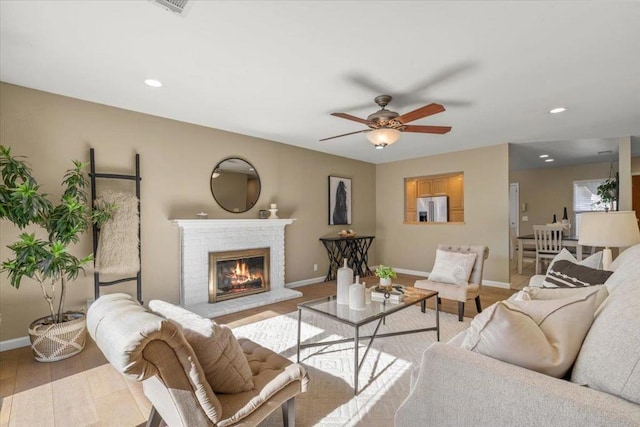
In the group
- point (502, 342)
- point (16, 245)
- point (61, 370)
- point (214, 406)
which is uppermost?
point (16, 245)

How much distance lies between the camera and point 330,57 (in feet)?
7.85

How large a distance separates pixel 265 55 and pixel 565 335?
97.3 inches

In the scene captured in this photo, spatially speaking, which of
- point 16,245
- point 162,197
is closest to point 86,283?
point 16,245

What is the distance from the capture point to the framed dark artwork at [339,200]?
6.02 metres

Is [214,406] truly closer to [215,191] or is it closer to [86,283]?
[86,283]

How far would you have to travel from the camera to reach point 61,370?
8.09 ft

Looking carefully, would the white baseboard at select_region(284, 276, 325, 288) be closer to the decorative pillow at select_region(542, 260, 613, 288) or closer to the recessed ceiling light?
the recessed ceiling light

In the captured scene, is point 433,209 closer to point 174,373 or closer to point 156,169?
point 156,169

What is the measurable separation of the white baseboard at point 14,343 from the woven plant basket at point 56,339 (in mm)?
419

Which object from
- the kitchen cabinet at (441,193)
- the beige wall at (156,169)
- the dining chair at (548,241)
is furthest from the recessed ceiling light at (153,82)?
the dining chair at (548,241)

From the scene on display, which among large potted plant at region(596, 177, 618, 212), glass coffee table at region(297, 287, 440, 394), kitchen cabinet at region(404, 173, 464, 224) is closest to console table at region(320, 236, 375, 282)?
kitchen cabinet at region(404, 173, 464, 224)

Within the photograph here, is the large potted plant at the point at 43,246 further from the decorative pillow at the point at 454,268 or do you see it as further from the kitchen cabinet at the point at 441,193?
the kitchen cabinet at the point at 441,193

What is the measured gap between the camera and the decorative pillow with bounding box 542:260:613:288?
2120 millimetres

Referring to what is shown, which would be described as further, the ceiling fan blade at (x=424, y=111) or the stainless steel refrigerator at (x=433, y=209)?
the stainless steel refrigerator at (x=433, y=209)
